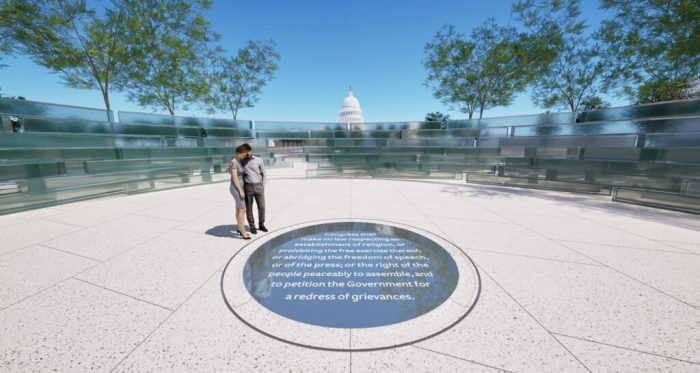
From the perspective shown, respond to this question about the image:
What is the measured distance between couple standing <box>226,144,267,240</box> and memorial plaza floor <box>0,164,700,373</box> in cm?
50

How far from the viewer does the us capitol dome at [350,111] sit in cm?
7281

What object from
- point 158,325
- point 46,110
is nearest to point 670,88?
point 158,325

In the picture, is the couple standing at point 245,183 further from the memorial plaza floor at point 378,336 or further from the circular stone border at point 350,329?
the circular stone border at point 350,329

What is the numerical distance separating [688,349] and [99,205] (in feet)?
39.0

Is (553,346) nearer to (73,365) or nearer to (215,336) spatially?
(215,336)

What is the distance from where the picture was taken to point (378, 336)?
2.17 metres

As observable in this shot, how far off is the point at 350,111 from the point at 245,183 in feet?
243

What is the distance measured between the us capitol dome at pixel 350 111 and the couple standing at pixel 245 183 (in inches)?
2743

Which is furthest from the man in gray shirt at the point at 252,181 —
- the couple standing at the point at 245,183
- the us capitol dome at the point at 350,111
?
the us capitol dome at the point at 350,111

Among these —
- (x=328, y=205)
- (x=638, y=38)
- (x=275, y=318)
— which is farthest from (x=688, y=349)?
(x=638, y=38)

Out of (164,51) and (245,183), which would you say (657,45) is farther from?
(164,51)

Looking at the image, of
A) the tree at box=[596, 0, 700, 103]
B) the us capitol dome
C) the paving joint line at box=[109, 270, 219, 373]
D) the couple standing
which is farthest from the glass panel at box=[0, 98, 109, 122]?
the us capitol dome

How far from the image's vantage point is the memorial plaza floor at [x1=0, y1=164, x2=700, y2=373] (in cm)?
198

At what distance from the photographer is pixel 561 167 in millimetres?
9445
